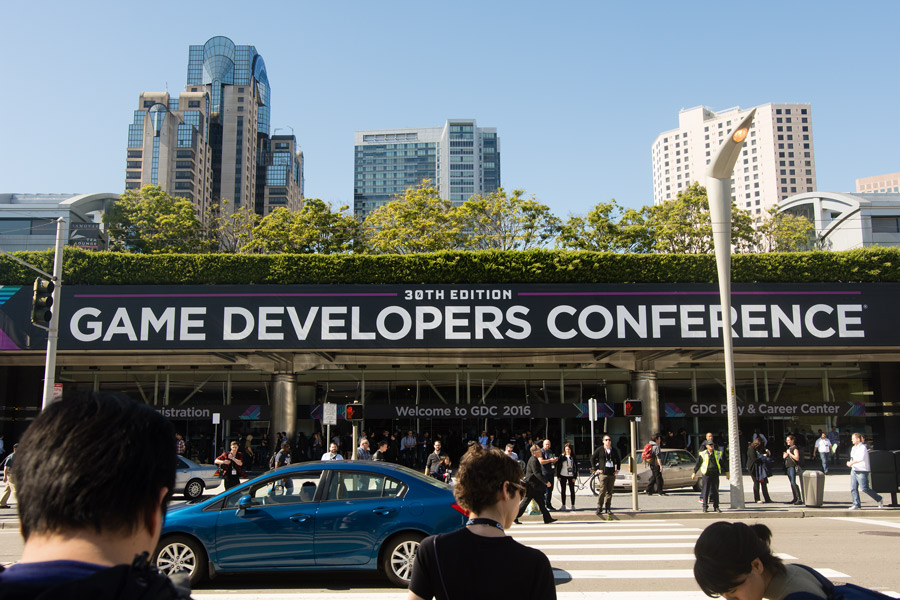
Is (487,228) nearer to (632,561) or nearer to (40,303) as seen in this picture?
(40,303)

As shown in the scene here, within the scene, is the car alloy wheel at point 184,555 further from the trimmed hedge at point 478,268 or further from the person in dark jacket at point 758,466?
the trimmed hedge at point 478,268

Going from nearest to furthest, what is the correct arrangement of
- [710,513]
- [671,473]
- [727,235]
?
[710,513]
[727,235]
[671,473]

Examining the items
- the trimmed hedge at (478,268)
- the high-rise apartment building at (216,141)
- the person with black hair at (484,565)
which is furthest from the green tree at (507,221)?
the high-rise apartment building at (216,141)

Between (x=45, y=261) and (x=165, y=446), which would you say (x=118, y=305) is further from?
(x=165, y=446)

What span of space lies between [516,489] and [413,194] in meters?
40.5

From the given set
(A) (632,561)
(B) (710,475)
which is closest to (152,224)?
(B) (710,475)

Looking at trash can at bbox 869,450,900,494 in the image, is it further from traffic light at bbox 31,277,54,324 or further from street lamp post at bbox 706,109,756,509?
traffic light at bbox 31,277,54,324

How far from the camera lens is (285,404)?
2848 centimetres

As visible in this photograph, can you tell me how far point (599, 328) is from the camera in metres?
25.0

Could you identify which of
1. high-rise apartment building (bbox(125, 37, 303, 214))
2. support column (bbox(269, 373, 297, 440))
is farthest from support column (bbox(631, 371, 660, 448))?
high-rise apartment building (bbox(125, 37, 303, 214))

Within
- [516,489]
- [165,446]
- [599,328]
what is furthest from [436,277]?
[165,446]

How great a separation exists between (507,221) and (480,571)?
126 ft

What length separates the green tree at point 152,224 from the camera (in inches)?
2377

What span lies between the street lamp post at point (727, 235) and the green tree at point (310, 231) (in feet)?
97.6
